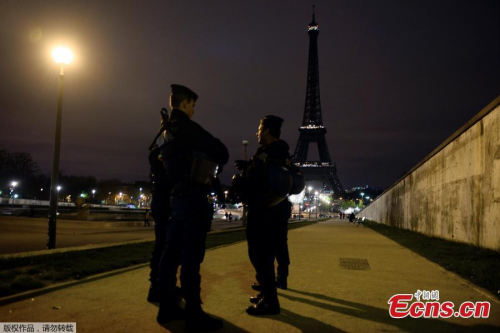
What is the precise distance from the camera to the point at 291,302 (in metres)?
4.25

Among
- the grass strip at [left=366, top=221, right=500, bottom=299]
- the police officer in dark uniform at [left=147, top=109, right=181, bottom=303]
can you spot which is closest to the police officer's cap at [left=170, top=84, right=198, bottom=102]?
the police officer in dark uniform at [left=147, top=109, right=181, bottom=303]

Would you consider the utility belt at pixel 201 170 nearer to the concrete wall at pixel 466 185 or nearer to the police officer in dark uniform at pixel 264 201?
the police officer in dark uniform at pixel 264 201

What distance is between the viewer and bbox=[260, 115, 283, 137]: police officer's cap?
436cm

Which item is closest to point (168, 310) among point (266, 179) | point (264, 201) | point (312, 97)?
point (264, 201)

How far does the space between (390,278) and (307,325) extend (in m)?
3.03

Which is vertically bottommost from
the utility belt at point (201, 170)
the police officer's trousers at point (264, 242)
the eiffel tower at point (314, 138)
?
the police officer's trousers at point (264, 242)

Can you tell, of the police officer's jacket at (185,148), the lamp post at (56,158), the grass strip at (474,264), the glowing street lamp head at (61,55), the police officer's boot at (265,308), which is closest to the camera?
the police officer's jacket at (185,148)

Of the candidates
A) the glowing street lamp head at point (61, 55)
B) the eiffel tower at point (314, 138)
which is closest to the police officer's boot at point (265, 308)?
the glowing street lamp head at point (61, 55)

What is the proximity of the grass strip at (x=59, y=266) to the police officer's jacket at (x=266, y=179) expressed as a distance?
3.12 m

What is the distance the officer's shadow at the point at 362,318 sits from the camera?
3336 millimetres

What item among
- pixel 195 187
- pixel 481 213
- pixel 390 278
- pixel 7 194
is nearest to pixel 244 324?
pixel 195 187

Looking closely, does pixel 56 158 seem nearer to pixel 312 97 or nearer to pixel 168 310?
pixel 168 310

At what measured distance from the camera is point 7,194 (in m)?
A: 96.1

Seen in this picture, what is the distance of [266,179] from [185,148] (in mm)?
977
